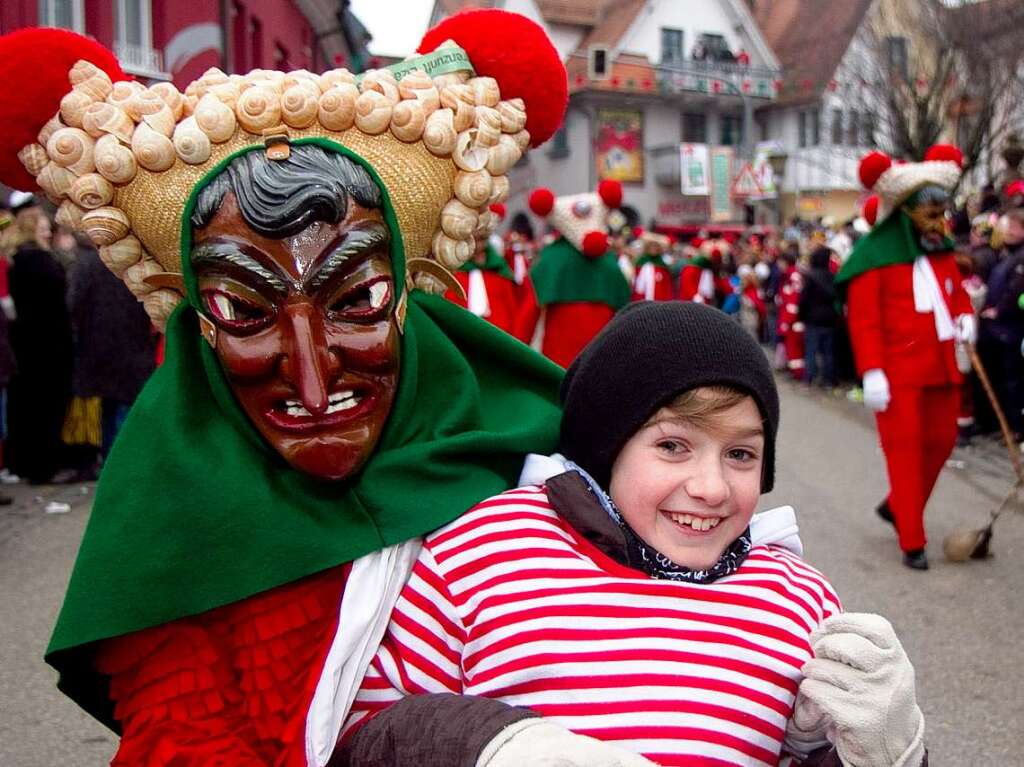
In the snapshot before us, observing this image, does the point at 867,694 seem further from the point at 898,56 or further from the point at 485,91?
the point at 898,56

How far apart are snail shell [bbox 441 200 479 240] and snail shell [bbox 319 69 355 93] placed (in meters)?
0.27

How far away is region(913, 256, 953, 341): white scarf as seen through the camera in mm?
5504

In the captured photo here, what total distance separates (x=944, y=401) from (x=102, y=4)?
1058 centimetres

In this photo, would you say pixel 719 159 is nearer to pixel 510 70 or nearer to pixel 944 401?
pixel 944 401

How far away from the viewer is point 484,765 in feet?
4.73

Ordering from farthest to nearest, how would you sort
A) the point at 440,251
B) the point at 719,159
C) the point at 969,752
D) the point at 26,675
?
the point at 719,159
the point at 26,675
the point at 969,752
the point at 440,251

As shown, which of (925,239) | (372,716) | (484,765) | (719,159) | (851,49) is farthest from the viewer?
(719,159)

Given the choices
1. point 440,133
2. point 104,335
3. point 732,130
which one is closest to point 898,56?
point 104,335

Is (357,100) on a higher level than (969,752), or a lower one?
higher

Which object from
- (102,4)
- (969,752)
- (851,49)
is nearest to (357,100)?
(969,752)

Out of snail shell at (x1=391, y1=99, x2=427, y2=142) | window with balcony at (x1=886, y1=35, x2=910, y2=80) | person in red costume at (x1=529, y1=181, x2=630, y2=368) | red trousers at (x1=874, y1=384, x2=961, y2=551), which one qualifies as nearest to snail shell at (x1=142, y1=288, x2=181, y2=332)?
snail shell at (x1=391, y1=99, x2=427, y2=142)

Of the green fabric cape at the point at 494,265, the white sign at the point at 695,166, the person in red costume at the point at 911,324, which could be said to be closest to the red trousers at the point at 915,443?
the person in red costume at the point at 911,324

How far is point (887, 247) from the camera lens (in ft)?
18.3

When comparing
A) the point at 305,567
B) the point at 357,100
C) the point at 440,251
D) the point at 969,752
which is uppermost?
the point at 357,100
